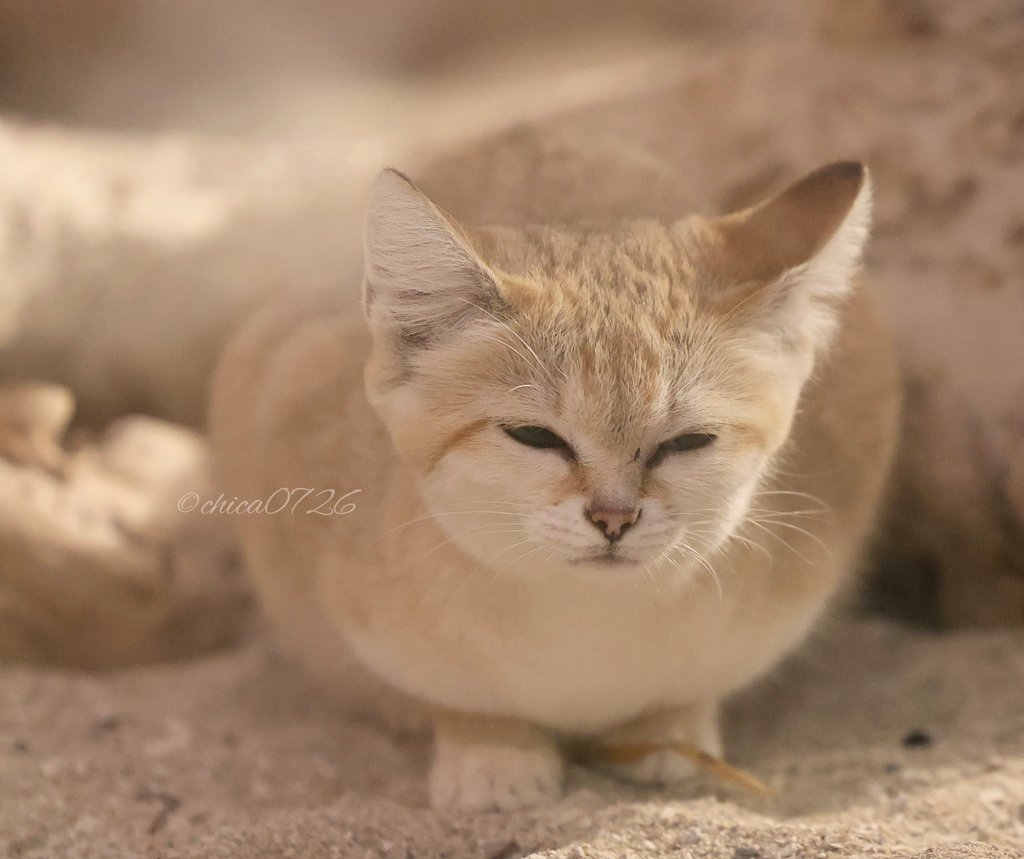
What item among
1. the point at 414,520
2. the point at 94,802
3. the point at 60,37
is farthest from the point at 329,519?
the point at 60,37

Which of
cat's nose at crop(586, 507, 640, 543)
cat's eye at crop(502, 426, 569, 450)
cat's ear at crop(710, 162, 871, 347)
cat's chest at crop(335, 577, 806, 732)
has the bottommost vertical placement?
cat's chest at crop(335, 577, 806, 732)

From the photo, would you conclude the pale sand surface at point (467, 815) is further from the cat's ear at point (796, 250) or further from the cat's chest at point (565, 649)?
the cat's ear at point (796, 250)

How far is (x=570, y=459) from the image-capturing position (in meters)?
1.57

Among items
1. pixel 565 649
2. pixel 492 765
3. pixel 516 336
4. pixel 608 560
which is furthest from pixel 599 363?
pixel 492 765

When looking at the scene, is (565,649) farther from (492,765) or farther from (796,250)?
(796,250)

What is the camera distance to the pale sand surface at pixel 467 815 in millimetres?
1725

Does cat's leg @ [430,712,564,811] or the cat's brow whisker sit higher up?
the cat's brow whisker

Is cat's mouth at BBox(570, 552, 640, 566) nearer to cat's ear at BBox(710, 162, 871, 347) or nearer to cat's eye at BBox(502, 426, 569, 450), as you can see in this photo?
cat's eye at BBox(502, 426, 569, 450)

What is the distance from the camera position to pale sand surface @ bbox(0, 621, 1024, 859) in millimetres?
1725

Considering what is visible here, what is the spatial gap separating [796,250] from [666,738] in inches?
38.1

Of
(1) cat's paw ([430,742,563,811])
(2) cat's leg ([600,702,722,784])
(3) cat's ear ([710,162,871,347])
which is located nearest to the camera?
(3) cat's ear ([710,162,871,347])

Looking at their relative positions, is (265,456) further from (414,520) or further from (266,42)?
(266,42)

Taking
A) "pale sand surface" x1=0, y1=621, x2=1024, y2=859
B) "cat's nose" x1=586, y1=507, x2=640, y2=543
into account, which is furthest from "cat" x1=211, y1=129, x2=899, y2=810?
"pale sand surface" x1=0, y1=621, x2=1024, y2=859

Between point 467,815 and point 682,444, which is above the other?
point 682,444
